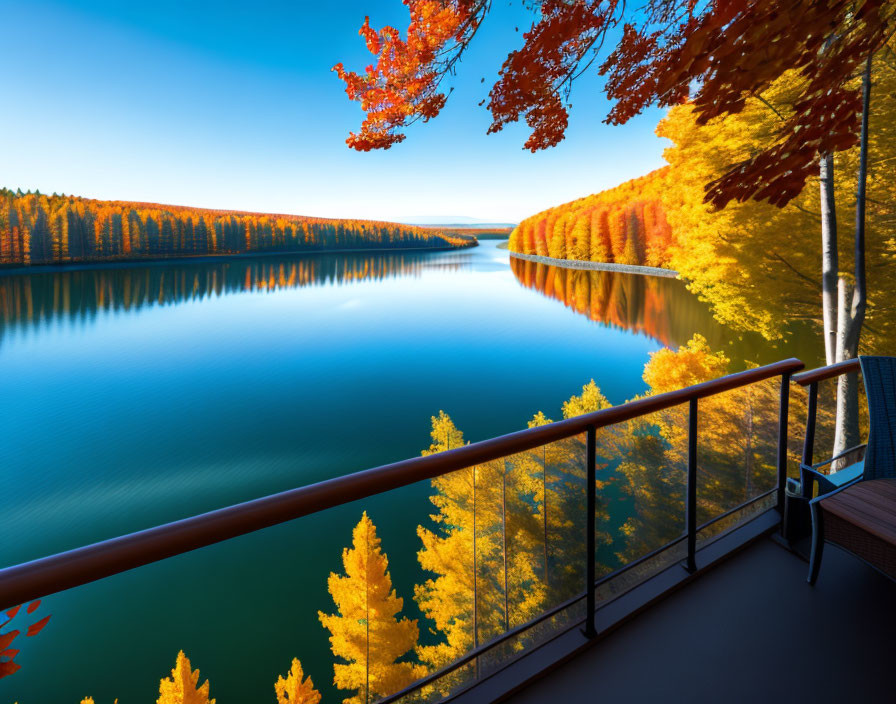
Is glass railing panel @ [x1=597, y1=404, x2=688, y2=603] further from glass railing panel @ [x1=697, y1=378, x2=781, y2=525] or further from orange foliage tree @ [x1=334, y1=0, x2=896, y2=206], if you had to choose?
orange foliage tree @ [x1=334, y1=0, x2=896, y2=206]

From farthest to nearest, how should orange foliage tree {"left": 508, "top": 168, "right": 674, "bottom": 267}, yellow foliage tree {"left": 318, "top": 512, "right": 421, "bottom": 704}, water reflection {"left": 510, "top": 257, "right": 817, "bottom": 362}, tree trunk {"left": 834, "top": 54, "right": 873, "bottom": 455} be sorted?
orange foliage tree {"left": 508, "top": 168, "right": 674, "bottom": 267} → water reflection {"left": 510, "top": 257, "right": 817, "bottom": 362} → tree trunk {"left": 834, "top": 54, "right": 873, "bottom": 455} → yellow foliage tree {"left": 318, "top": 512, "right": 421, "bottom": 704}

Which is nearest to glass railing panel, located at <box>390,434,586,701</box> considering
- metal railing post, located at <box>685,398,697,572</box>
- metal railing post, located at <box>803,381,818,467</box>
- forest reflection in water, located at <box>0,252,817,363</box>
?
metal railing post, located at <box>685,398,697,572</box>

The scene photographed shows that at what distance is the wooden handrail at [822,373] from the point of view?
2369 mm

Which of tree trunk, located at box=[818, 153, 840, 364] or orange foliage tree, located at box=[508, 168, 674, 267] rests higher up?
orange foliage tree, located at box=[508, 168, 674, 267]

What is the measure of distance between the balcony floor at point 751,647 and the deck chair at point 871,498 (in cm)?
20

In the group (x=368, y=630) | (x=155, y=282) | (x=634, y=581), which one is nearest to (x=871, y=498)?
(x=634, y=581)

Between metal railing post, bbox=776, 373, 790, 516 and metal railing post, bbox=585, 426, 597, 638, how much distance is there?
1384mm

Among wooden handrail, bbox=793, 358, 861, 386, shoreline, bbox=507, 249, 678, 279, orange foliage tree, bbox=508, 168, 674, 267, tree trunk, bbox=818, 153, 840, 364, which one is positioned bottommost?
wooden handrail, bbox=793, 358, 861, 386

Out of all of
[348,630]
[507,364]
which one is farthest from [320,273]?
[348,630]

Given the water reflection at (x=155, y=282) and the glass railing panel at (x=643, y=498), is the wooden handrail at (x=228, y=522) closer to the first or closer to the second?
the glass railing panel at (x=643, y=498)

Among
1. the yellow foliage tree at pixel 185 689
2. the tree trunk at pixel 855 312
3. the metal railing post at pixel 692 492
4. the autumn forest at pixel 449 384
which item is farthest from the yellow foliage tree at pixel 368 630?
the tree trunk at pixel 855 312

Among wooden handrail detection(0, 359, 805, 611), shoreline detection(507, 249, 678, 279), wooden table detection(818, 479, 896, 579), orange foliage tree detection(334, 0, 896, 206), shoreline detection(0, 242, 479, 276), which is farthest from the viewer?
shoreline detection(0, 242, 479, 276)

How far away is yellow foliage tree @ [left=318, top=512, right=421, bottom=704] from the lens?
152 cm

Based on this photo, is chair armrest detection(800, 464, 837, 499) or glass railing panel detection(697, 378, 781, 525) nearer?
chair armrest detection(800, 464, 837, 499)
